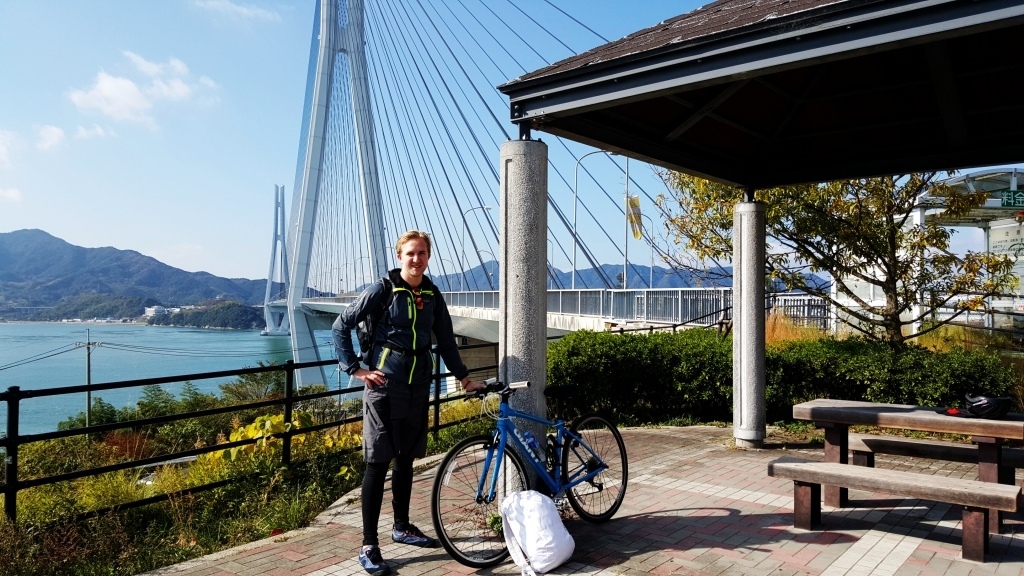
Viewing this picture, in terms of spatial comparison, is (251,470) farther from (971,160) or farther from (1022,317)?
(1022,317)

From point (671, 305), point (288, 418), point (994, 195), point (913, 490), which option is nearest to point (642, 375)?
point (288, 418)

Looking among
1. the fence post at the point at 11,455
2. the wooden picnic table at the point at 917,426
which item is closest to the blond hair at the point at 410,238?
the fence post at the point at 11,455

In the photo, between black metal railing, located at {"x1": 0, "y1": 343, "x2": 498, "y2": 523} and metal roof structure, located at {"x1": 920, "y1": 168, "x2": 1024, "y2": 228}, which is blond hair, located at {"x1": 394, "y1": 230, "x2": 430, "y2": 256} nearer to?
black metal railing, located at {"x1": 0, "y1": 343, "x2": 498, "y2": 523}

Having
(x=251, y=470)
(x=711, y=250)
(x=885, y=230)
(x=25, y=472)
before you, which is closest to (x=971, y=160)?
(x=885, y=230)

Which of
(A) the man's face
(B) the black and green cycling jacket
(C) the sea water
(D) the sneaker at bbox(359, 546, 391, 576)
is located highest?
(A) the man's face

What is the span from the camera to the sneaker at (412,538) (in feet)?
14.3

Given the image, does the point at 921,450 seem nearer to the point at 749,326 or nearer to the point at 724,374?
the point at 749,326

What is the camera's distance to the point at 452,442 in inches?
295

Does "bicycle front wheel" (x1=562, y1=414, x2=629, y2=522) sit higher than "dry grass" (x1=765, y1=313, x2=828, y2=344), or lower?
lower

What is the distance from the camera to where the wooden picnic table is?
448cm

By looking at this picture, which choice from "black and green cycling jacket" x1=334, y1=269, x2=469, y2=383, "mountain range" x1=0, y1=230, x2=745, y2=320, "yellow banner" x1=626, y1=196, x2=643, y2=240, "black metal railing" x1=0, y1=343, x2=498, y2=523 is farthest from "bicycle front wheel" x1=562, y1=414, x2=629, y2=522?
"mountain range" x1=0, y1=230, x2=745, y2=320

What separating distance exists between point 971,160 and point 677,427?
13.8 ft

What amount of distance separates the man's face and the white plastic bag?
135 centimetres

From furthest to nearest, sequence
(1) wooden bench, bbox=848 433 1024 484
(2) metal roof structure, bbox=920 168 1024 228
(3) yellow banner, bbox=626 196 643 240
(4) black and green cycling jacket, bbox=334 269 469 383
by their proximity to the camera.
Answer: (3) yellow banner, bbox=626 196 643 240, (2) metal roof structure, bbox=920 168 1024 228, (1) wooden bench, bbox=848 433 1024 484, (4) black and green cycling jacket, bbox=334 269 469 383
